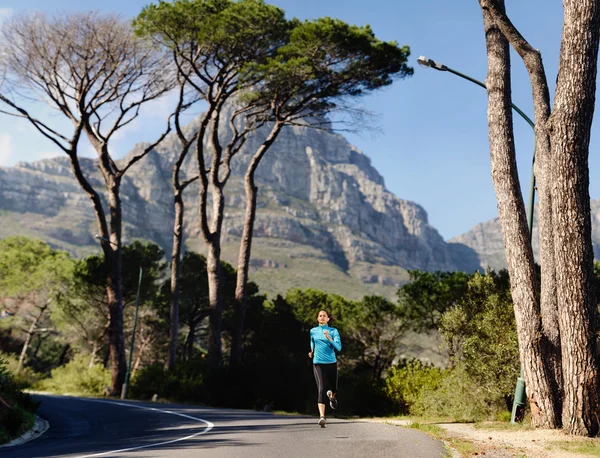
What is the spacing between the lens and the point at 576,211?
933cm

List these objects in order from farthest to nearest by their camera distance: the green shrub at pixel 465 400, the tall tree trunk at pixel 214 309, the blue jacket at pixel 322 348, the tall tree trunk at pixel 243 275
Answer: the tall tree trunk at pixel 243 275 < the tall tree trunk at pixel 214 309 < the green shrub at pixel 465 400 < the blue jacket at pixel 322 348

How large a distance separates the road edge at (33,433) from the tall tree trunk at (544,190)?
8363 millimetres

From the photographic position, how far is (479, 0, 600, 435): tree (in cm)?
920

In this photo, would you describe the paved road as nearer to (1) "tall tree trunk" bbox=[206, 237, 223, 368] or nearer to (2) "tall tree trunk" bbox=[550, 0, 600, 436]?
(2) "tall tree trunk" bbox=[550, 0, 600, 436]

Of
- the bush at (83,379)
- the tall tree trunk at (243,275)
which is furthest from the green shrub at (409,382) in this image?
the bush at (83,379)

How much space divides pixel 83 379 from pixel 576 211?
2595 cm

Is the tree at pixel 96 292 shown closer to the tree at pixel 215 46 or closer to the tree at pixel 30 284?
the tree at pixel 30 284

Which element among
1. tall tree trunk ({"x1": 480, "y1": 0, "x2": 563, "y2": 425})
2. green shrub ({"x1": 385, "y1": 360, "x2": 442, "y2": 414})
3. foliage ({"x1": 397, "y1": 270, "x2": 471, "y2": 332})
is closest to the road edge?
tall tree trunk ({"x1": 480, "y1": 0, "x2": 563, "y2": 425})

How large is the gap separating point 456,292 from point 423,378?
7618 millimetres

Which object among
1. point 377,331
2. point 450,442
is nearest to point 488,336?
point 450,442

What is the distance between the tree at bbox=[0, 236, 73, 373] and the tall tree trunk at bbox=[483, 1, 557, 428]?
3477cm

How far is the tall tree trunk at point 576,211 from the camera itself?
30.1 feet

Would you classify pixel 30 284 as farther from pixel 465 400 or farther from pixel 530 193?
pixel 530 193

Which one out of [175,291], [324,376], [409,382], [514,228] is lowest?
[409,382]
